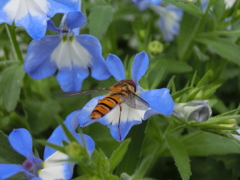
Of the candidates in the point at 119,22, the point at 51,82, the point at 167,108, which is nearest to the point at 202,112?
the point at 167,108

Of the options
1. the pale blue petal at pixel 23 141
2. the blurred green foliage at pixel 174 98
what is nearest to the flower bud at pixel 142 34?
the blurred green foliage at pixel 174 98

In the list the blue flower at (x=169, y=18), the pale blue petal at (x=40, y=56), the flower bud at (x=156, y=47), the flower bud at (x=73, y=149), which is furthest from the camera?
the blue flower at (x=169, y=18)

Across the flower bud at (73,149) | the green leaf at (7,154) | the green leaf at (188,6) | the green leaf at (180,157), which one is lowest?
the green leaf at (180,157)

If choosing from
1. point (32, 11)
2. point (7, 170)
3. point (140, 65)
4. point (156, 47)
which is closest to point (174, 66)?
point (156, 47)

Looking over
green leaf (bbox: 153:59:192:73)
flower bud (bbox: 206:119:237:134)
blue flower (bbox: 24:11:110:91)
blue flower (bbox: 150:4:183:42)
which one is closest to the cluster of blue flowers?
blue flower (bbox: 24:11:110:91)

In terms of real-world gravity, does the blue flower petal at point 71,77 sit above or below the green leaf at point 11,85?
above

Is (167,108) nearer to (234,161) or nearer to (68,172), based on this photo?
(68,172)

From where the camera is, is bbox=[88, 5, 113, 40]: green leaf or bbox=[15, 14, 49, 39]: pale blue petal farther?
bbox=[88, 5, 113, 40]: green leaf

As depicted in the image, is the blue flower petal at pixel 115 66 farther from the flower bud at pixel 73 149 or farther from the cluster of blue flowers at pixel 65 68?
the flower bud at pixel 73 149

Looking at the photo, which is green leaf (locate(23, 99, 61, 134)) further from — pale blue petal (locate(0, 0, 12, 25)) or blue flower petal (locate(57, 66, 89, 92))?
pale blue petal (locate(0, 0, 12, 25))
